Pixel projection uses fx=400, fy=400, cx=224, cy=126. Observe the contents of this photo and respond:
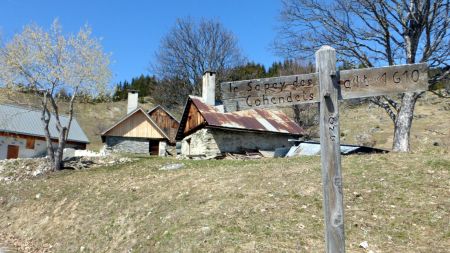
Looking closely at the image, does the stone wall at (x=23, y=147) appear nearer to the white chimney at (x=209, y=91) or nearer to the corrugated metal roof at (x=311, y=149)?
the white chimney at (x=209, y=91)

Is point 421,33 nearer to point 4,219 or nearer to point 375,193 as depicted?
point 375,193

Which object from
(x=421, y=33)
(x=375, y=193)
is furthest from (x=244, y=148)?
(x=375, y=193)

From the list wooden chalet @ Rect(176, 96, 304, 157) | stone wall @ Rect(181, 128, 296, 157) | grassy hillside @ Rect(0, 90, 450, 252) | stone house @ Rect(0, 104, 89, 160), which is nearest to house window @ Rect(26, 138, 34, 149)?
stone house @ Rect(0, 104, 89, 160)

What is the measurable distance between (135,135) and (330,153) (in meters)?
38.3

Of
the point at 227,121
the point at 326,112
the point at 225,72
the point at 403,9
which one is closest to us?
the point at 326,112

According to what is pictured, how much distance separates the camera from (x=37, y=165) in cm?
2264

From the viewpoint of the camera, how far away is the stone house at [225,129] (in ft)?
85.6

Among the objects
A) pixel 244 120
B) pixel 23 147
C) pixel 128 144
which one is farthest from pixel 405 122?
pixel 23 147

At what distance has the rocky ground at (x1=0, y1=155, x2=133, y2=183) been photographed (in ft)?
69.0

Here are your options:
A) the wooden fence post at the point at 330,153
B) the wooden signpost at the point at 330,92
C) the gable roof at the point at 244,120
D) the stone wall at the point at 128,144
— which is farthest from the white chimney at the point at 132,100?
the wooden fence post at the point at 330,153

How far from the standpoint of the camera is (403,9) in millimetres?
17781

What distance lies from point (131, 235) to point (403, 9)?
15261mm

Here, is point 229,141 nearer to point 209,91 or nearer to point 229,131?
point 229,131

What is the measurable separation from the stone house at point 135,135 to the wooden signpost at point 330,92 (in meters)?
37.2
